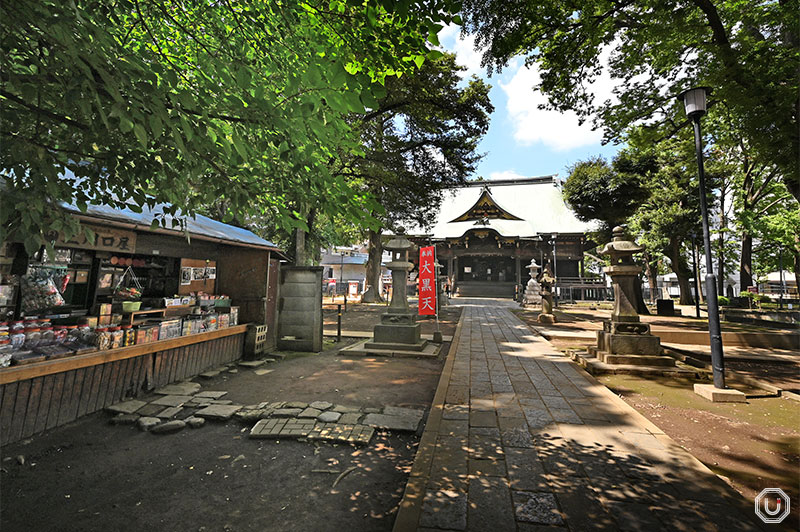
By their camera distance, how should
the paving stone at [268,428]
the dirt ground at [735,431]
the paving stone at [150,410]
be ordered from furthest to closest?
1. the paving stone at [150,410]
2. the paving stone at [268,428]
3. the dirt ground at [735,431]

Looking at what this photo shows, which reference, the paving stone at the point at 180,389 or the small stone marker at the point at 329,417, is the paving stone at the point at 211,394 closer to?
the paving stone at the point at 180,389

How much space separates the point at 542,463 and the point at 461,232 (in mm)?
27700

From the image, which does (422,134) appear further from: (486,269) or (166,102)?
(486,269)

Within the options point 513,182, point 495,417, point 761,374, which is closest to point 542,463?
point 495,417

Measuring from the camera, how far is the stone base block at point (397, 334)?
8.38 metres

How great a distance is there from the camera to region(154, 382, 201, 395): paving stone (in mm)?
4949

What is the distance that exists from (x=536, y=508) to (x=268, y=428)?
2.93 meters

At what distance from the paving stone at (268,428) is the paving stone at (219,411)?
23.1 inches

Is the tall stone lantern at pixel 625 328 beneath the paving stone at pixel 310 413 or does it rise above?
above

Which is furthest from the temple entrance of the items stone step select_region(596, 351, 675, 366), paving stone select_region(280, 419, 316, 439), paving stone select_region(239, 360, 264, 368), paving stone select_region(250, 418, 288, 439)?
paving stone select_region(250, 418, 288, 439)

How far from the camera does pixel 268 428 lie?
381cm

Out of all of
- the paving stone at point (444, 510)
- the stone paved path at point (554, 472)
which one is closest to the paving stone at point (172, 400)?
the stone paved path at point (554, 472)

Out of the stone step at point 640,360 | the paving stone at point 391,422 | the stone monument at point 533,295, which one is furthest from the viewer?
the stone monument at point 533,295

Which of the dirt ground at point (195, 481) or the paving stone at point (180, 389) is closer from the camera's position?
the dirt ground at point (195, 481)
